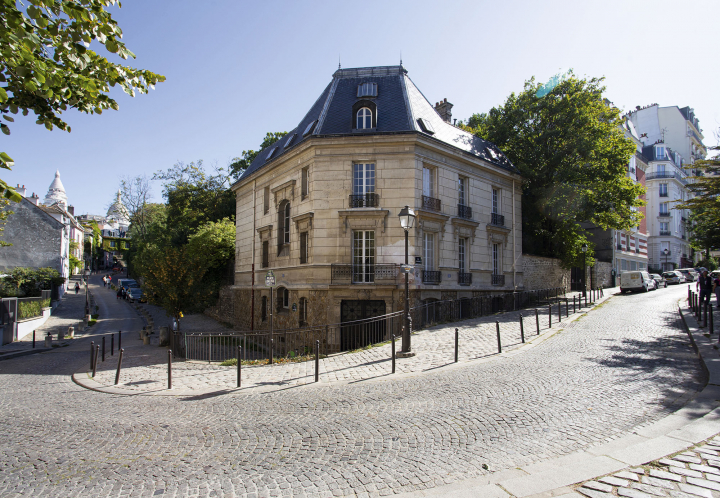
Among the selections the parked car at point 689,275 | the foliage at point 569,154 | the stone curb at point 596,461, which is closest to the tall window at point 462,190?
the foliage at point 569,154

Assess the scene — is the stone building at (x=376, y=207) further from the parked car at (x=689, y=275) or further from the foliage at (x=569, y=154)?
the parked car at (x=689, y=275)

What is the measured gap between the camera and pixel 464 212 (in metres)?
20.5

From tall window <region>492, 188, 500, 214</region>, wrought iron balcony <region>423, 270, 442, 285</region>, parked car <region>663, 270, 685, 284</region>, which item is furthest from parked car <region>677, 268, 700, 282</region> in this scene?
wrought iron balcony <region>423, 270, 442, 285</region>

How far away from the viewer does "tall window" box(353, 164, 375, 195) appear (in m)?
18.3

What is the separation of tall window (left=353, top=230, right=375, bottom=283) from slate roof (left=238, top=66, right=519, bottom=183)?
14.6 feet

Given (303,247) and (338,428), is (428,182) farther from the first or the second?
(338,428)

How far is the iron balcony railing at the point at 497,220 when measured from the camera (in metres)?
22.4

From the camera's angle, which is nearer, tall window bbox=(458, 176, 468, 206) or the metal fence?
the metal fence

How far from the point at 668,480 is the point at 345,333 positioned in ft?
47.0

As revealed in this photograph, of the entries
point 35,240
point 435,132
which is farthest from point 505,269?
point 35,240

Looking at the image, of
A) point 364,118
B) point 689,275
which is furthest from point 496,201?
point 689,275

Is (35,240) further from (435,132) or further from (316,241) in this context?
(435,132)

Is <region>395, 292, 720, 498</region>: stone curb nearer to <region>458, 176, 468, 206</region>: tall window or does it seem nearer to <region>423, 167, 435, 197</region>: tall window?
<region>423, 167, 435, 197</region>: tall window

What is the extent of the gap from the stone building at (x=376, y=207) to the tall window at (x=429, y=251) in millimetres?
46
